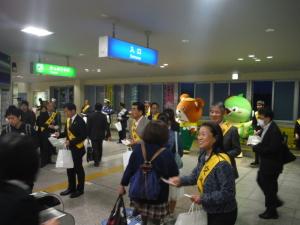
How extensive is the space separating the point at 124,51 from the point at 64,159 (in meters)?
2.21

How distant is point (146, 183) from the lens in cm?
231

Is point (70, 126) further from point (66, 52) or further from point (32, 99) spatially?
point (32, 99)

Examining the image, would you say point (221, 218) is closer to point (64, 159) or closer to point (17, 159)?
point (17, 159)

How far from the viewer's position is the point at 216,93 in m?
13.1

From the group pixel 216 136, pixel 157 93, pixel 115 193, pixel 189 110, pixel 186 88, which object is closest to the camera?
pixel 216 136

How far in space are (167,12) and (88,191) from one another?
331 centimetres

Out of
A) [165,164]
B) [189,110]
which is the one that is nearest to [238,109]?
[189,110]

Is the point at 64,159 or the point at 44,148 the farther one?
the point at 44,148

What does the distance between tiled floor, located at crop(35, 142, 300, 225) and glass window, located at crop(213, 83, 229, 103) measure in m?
6.08

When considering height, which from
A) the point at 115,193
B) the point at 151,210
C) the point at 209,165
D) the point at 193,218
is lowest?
the point at 115,193

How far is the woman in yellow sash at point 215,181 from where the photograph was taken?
1.85 m

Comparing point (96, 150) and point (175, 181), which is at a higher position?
point (175, 181)

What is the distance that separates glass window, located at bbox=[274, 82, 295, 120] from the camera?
36.8 feet

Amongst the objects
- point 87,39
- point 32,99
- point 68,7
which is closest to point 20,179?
point 68,7
